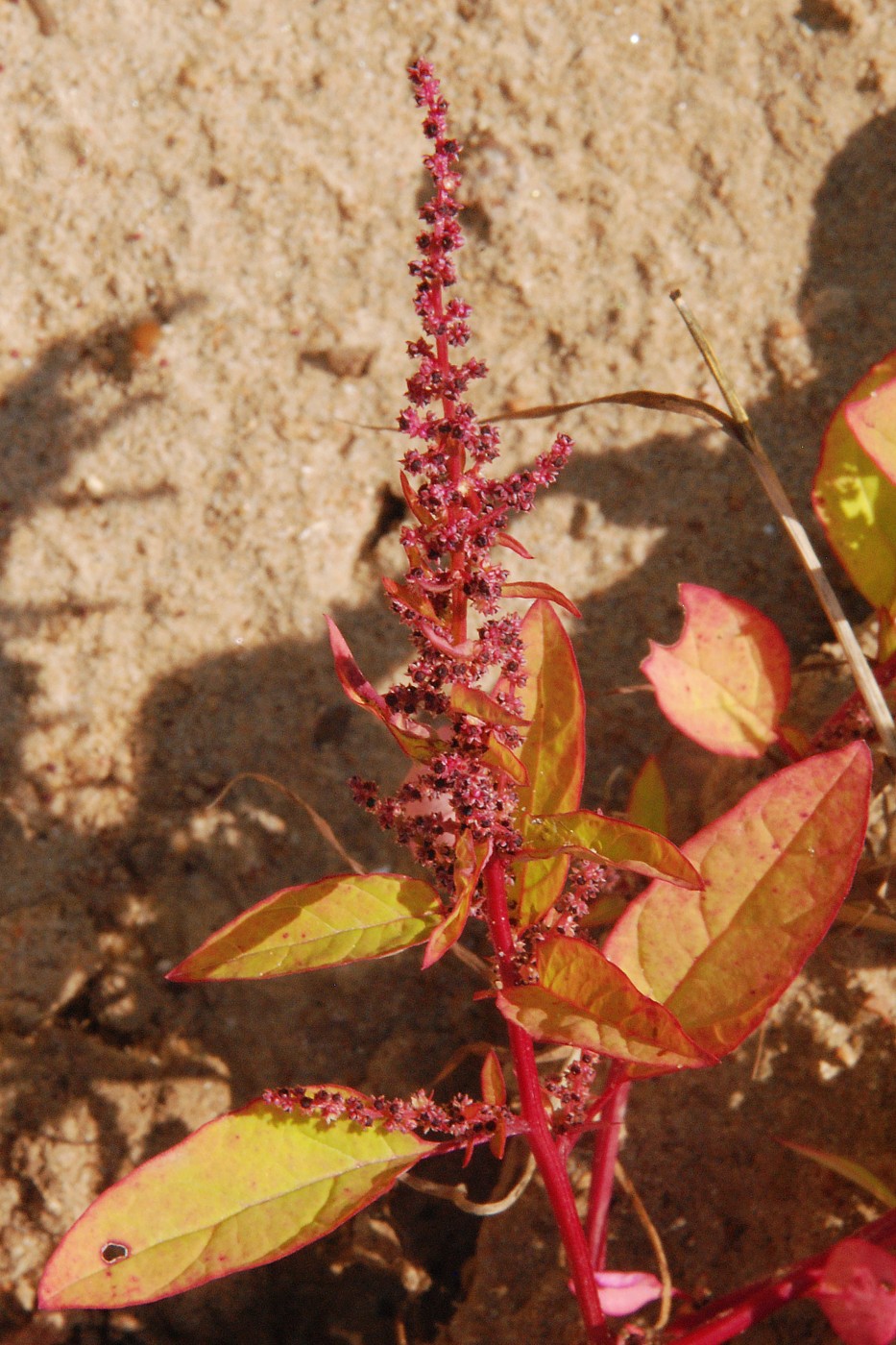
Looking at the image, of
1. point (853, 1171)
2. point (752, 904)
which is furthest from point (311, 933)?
point (853, 1171)

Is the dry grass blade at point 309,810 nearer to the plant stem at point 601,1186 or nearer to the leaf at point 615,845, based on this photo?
the leaf at point 615,845

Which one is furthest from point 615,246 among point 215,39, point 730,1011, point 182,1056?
point 182,1056

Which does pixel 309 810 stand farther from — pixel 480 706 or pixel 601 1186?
pixel 601 1186

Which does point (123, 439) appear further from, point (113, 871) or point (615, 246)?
point (615, 246)

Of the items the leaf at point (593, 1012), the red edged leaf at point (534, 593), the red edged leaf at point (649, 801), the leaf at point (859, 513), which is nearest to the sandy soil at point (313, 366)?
the red edged leaf at point (649, 801)

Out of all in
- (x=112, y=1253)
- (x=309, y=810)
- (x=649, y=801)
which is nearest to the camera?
(x=112, y=1253)

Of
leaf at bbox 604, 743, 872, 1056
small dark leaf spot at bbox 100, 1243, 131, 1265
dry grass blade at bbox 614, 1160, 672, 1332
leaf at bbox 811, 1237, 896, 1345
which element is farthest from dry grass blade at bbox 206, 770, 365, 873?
leaf at bbox 811, 1237, 896, 1345

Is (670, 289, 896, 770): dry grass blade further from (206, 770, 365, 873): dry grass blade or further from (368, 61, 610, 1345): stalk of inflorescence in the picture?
(206, 770, 365, 873): dry grass blade
